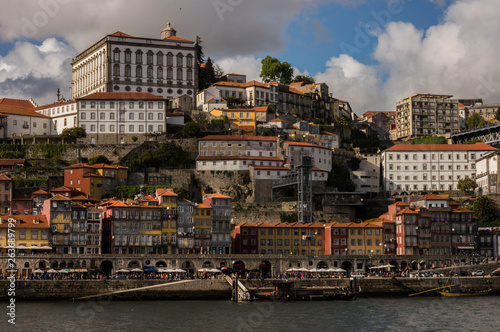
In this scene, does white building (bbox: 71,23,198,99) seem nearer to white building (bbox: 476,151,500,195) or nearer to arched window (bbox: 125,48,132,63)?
arched window (bbox: 125,48,132,63)

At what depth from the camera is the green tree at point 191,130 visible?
10750 cm

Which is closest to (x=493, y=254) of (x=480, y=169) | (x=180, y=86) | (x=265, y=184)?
(x=480, y=169)

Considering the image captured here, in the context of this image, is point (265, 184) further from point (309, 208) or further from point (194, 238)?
point (194, 238)

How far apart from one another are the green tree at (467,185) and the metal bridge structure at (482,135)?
19.0 metres

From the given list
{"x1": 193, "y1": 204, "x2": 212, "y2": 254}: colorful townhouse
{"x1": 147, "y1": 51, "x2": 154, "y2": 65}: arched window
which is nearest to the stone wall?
{"x1": 193, "y1": 204, "x2": 212, "y2": 254}: colorful townhouse

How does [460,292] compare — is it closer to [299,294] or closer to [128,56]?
[299,294]

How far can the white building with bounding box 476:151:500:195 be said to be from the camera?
105m

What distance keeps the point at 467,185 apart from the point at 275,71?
47.6 meters

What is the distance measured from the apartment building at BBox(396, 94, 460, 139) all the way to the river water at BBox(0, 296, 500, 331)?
3054 inches

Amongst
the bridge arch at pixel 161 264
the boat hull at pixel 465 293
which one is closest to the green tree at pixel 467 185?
the boat hull at pixel 465 293

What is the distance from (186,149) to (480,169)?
41.1m

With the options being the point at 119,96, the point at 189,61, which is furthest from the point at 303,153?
the point at 189,61

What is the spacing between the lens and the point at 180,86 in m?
126

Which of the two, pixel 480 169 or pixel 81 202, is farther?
pixel 480 169
